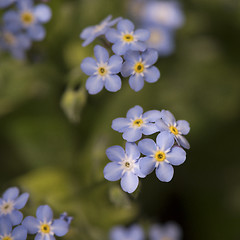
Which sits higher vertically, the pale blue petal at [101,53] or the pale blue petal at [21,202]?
the pale blue petal at [101,53]

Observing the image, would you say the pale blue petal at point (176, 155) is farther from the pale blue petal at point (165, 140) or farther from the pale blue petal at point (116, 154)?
the pale blue petal at point (116, 154)

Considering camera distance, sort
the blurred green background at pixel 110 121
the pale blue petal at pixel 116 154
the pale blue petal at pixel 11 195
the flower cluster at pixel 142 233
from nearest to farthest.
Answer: the pale blue petal at pixel 116 154 < the pale blue petal at pixel 11 195 < the flower cluster at pixel 142 233 < the blurred green background at pixel 110 121

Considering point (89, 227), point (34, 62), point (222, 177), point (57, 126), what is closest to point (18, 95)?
point (34, 62)

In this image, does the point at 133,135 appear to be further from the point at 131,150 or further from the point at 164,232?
the point at 164,232

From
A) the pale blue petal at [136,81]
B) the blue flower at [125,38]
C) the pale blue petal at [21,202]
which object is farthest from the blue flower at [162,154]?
the pale blue petal at [21,202]

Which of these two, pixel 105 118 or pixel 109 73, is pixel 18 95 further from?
pixel 109 73

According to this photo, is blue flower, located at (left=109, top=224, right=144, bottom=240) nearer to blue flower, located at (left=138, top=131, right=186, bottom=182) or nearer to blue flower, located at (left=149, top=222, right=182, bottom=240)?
blue flower, located at (left=149, top=222, right=182, bottom=240)
